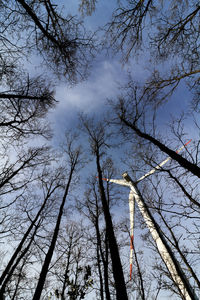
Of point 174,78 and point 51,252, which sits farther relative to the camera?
point 51,252

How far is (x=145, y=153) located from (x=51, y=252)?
6.13m

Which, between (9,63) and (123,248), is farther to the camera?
(123,248)

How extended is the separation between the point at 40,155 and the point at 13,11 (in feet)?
21.7

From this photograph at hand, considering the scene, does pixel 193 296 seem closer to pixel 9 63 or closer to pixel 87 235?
pixel 87 235

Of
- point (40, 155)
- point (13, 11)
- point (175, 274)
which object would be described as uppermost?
point (40, 155)

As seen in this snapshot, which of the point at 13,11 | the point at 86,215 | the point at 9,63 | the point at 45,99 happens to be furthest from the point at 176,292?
the point at 13,11

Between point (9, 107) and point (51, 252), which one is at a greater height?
point (9, 107)

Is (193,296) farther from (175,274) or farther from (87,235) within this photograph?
(87,235)

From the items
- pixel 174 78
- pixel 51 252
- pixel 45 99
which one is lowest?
pixel 51 252

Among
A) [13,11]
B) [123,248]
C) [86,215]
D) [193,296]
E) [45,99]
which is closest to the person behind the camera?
[13,11]

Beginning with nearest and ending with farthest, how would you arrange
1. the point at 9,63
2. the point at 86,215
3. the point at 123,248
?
the point at 9,63
the point at 86,215
the point at 123,248

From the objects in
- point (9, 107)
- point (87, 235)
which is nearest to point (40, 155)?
point (9, 107)

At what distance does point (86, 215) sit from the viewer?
959 centimetres

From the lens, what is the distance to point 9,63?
479 centimetres
